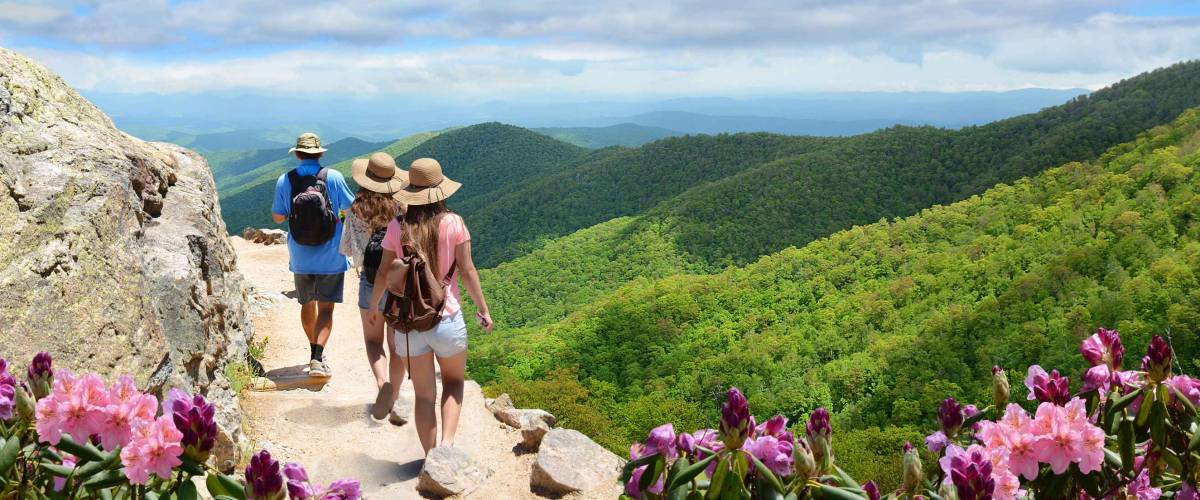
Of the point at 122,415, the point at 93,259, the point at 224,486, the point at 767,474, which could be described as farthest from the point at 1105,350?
the point at 93,259

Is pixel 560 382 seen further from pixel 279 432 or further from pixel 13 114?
pixel 13 114

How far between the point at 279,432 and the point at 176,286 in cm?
165

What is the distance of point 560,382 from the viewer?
11773 mm

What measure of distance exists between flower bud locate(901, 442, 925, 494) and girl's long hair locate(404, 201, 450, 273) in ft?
12.7

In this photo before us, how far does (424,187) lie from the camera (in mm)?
5340

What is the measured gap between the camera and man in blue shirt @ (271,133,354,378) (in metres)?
7.15

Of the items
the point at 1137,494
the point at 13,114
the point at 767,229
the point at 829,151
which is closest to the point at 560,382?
the point at 13,114

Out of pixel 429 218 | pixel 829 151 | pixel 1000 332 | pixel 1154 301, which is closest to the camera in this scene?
pixel 429 218

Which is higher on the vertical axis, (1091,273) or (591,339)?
(1091,273)

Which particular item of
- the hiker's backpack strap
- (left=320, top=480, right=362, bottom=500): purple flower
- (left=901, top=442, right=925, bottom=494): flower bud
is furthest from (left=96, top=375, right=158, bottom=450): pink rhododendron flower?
the hiker's backpack strap

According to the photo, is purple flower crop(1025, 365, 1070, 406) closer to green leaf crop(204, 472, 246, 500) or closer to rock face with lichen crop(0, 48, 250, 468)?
green leaf crop(204, 472, 246, 500)

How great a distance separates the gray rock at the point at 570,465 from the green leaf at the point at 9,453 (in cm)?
457

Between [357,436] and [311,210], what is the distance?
2.19 m

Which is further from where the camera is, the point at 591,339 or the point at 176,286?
the point at 591,339
